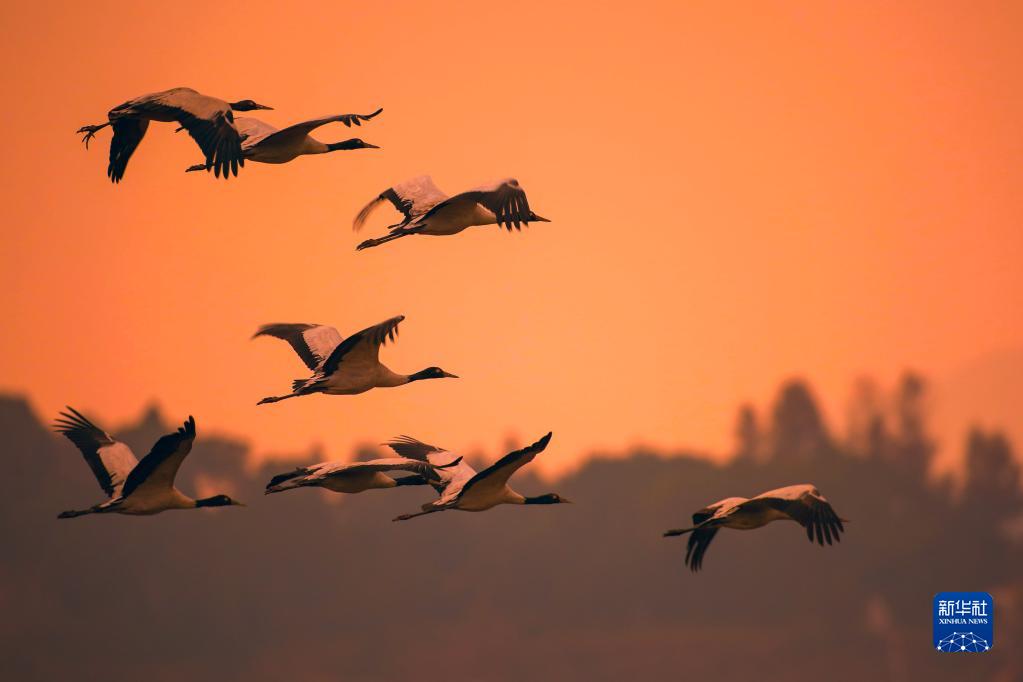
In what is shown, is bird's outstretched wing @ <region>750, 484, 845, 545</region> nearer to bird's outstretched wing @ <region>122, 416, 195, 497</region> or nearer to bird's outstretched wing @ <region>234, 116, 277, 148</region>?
bird's outstretched wing @ <region>122, 416, 195, 497</region>

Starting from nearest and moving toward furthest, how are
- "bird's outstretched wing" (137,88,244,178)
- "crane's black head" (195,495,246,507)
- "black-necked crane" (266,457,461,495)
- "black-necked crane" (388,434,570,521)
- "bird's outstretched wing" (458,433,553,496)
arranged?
1. "bird's outstretched wing" (458,433,553,496)
2. "bird's outstretched wing" (137,88,244,178)
3. "black-necked crane" (388,434,570,521)
4. "black-necked crane" (266,457,461,495)
5. "crane's black head" (195,495,246,507)

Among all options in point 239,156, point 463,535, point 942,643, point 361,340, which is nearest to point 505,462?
point 361,340

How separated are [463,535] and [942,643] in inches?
1016

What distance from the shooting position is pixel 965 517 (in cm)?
10212

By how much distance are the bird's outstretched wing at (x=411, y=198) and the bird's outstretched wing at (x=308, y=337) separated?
2000 millimetres

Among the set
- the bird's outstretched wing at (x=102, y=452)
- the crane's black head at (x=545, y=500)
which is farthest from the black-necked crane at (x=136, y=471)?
the crane's black head at (x=545, y=500)

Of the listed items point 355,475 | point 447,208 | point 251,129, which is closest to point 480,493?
point 355,475

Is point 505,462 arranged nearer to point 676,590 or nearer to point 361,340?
point 361,340

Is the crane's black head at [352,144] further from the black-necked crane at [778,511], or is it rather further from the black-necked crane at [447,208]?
the black-necked crane at [778,511]

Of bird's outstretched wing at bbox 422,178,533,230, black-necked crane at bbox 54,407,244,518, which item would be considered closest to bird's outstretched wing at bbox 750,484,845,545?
bird's outstretched wing at bbox 422,178,533,230

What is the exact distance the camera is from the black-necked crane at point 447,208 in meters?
32.0

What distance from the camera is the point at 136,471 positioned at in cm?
3319

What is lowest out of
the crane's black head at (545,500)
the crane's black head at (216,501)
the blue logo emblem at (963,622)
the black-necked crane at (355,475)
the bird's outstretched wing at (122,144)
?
the blue logo emblem at (963,622)

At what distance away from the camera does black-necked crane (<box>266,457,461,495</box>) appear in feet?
111
